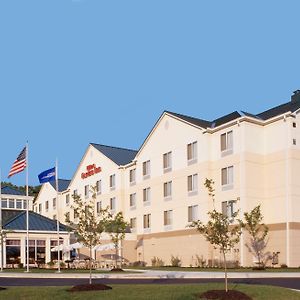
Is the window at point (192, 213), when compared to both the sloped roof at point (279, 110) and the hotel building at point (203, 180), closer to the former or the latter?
the hotel building at point (203, 180)

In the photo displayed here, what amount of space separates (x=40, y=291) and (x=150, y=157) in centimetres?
3498

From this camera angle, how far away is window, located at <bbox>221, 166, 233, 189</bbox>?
4294 centimetres

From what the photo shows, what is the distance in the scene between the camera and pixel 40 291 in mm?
19078

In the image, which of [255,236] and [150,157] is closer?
[255,236]

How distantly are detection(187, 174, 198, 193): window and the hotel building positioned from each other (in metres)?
0.09

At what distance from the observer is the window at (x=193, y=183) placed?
152 feet

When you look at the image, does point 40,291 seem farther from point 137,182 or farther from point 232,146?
point 137,182

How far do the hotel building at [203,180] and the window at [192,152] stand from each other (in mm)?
95

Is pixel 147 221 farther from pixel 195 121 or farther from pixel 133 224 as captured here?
pixel 195 121

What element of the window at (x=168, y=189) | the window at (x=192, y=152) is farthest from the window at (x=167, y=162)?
the window at (x=192, y=152)

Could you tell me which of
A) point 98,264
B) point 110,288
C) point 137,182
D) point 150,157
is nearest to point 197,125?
point 150,157

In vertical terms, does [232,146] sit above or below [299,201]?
above

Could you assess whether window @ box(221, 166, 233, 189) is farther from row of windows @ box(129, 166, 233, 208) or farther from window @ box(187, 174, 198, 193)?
window @ box(187, 174, 198, 193)

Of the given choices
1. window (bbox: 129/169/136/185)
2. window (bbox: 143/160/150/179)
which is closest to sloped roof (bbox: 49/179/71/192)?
window (bbox: 129/169/136/185)
